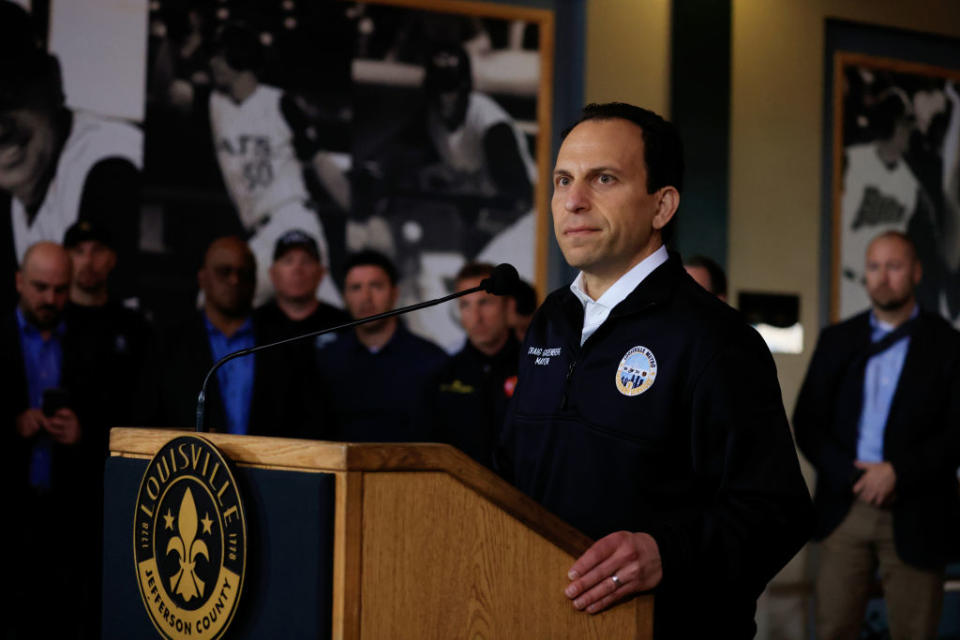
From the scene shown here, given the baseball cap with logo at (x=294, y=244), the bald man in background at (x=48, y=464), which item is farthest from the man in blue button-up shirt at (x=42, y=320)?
the baseball cap with logo at (x=294, y=244)

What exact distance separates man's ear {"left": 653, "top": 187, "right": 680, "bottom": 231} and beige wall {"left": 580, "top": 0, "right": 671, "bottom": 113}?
11.0ft

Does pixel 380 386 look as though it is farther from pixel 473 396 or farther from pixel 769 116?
A: pixel 769 116

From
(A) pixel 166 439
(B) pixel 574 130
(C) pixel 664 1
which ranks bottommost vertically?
(A) pixel 166 439

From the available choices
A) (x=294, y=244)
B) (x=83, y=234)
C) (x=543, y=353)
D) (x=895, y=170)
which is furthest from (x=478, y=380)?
(x=895, y=170)

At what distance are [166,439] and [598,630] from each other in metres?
0.62

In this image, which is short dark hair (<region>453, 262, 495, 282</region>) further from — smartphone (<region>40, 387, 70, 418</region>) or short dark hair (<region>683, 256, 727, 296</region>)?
smartphone (<region>40, 387, 70, 418</region>)

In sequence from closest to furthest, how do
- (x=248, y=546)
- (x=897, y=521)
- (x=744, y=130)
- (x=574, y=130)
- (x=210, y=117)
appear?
(x=248, y=546), (x=574, y=130), (x=897, y=521), (x=210, y=117), (x=744, y=130)

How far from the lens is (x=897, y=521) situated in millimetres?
3709

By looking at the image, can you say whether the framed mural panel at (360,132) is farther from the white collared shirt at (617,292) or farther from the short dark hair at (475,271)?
the white collared shirt at (617,292)

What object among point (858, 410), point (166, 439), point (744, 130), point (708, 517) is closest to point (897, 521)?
point (858, 410)

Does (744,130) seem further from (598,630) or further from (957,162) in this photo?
(598,630)

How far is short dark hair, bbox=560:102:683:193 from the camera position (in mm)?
1664

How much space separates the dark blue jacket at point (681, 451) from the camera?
56.7 inches

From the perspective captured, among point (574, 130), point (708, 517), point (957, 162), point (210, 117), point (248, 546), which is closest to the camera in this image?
point (248, 546)
